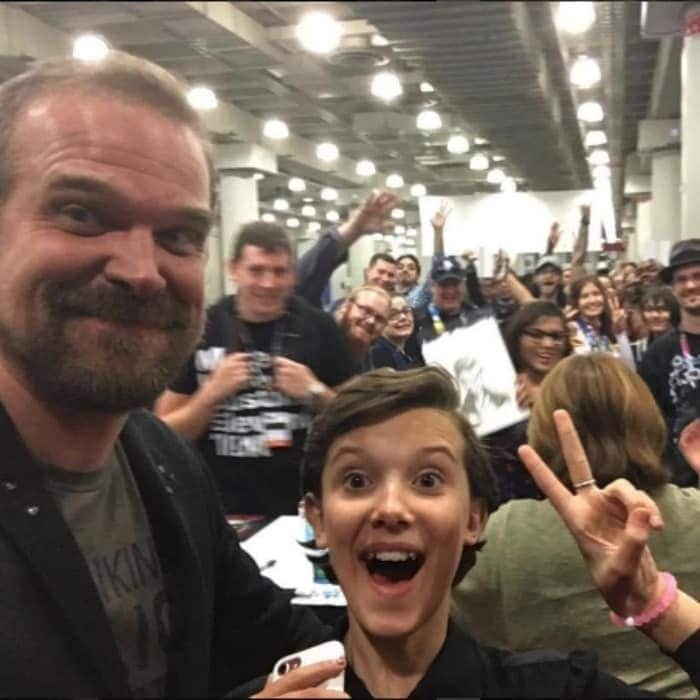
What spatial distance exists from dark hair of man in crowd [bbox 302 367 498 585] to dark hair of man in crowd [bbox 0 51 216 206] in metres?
0.20

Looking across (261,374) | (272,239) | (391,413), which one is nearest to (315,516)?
(391,413)

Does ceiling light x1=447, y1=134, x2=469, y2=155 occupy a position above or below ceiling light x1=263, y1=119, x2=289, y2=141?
above

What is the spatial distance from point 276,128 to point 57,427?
23 cm

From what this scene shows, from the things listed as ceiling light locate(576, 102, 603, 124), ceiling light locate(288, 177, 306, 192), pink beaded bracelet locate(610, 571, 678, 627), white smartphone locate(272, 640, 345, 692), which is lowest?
pink beaded bracelet locate(610, 571, 678, 627)

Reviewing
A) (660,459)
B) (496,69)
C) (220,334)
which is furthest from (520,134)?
(220,334)

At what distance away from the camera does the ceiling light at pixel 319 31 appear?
33 centimetres

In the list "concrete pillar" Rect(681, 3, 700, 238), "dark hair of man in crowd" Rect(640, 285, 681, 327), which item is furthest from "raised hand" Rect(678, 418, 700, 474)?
"dark hair of man in crowd" Rect(640, 285, 681, 327)

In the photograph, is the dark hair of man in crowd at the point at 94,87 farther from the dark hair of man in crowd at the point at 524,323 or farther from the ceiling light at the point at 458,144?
the dark hair of man in crowd at the point at 524,323

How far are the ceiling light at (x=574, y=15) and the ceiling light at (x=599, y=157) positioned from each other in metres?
0.43

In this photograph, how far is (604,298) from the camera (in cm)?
394

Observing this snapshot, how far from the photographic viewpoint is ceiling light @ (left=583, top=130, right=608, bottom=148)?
0.64 meters

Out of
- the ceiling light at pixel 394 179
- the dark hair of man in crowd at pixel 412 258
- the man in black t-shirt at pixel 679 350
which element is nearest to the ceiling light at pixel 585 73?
the ceiling light at pixel 394 179

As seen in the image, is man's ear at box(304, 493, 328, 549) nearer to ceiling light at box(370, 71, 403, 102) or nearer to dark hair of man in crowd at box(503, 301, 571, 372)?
ceiling light at box(370, 71, 403, 102)

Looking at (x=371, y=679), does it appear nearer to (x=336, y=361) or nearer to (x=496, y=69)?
(x=496, y=69)
